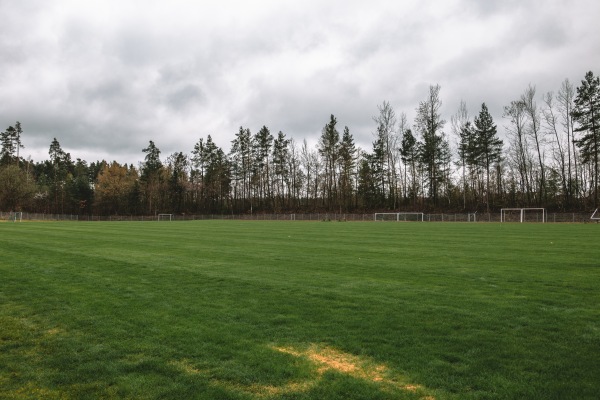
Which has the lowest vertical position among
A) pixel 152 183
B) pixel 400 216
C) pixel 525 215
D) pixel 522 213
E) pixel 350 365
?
pixel 350 365

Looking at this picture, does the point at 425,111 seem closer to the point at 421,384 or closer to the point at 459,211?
the point at 459,211

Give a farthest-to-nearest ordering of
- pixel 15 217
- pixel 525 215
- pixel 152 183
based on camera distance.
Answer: pixel 152 183 → pixel 15 217 → pixel 525 215

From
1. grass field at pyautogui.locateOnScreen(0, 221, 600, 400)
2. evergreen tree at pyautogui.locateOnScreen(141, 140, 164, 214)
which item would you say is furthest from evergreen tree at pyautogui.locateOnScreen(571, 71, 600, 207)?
evergreen tree at pyautogui.locateOnScreen(141, 140, 164, 214)

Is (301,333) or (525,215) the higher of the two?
(525,215)

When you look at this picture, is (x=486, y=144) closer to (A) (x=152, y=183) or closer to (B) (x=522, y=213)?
(B) (x=522, y=213)

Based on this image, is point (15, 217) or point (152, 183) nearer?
point (15, 217)

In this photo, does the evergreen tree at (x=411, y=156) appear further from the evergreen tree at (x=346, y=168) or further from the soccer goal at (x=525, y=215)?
the soccer goal at (x=525, y=215)

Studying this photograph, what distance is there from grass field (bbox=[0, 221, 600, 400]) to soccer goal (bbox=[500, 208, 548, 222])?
4635 centimetres

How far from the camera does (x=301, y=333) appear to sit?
17.0 feet

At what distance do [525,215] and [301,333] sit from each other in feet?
184

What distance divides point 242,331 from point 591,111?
67472 millimetres

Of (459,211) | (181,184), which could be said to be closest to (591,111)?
(459,211)

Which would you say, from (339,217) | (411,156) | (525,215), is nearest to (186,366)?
(525,215)

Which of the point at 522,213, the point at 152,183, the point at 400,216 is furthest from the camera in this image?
the point at 152,183
